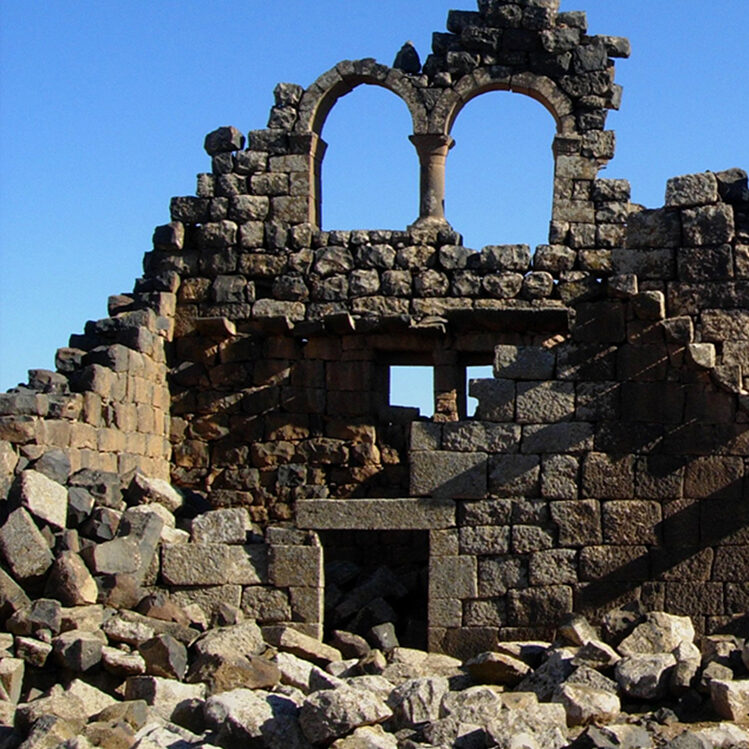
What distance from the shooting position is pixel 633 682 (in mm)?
10977

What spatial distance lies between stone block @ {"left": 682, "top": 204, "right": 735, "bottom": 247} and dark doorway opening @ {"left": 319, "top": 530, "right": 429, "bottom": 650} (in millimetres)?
3843

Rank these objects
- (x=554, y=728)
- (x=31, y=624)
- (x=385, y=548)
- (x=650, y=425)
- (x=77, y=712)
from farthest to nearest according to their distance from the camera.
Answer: (x=385, y=548), (x=650, y=425), (x=31, y=624), (x=77, y=712), (x=554, y=728)

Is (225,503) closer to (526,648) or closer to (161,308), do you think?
(161,308)

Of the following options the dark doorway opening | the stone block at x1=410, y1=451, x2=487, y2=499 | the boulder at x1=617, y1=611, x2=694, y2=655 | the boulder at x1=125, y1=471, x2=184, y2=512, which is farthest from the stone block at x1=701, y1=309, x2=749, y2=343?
the boulder at x1=125, y1=471, x2=184, y2=512

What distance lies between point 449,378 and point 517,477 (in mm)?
3261

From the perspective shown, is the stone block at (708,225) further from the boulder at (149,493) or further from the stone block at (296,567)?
the boulder at (149,493)

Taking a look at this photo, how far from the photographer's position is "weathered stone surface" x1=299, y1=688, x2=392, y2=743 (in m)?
9.74

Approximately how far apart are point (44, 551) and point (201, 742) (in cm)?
301

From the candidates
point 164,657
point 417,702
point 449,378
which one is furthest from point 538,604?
point 449,378

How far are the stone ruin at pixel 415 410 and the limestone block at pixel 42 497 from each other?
2cm

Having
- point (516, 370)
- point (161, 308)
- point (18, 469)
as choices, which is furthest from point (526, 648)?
point (161, 308)

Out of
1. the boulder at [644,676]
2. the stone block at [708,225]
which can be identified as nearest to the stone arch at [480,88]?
the stone block at [708,225]

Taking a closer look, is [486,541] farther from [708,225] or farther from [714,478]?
[708,225]

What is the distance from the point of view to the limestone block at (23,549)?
12.4 m
